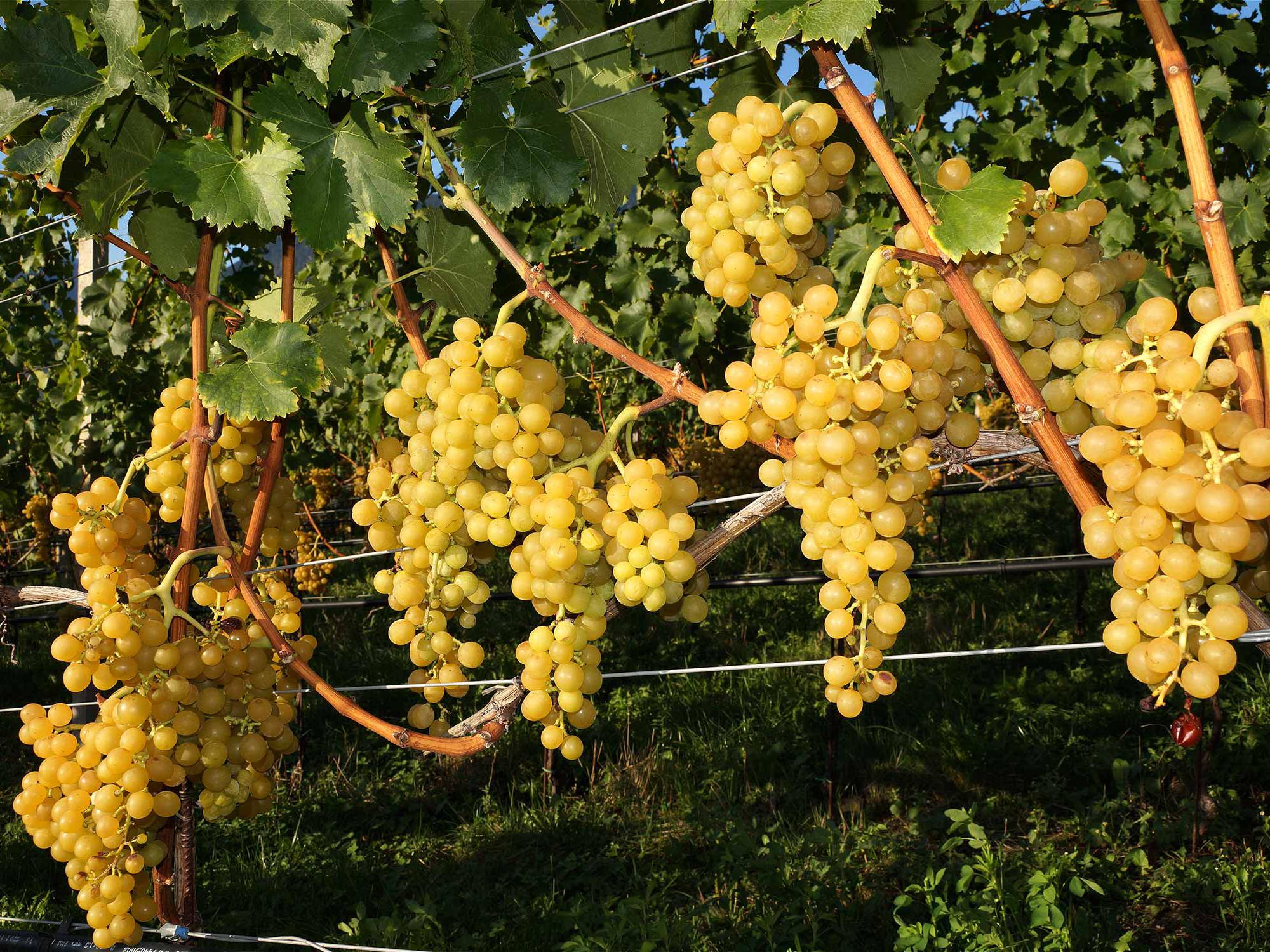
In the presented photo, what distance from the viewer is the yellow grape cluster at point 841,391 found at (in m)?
0.78

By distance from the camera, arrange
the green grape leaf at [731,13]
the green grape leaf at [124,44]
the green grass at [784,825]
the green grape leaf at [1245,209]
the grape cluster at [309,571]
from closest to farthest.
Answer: the green grape leaf at [731,13] < the green grape leaf at [124,44] < the green grape leaf at [1245,209] < the green grass at [784,825] < the grape cluster at [309,571]

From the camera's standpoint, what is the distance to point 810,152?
2.91 ft

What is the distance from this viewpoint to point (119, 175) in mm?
1204

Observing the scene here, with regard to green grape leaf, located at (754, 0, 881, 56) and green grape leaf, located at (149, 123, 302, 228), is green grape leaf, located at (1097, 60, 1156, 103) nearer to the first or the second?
green grape leaf, located at (754, 0, 881, 56)

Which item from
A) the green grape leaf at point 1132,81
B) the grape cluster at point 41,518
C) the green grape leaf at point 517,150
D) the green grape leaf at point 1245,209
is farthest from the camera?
the grape cluster at point 41,518

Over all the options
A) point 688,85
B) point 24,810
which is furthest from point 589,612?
point 688,85

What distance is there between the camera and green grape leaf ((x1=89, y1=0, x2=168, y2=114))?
99 centimetres

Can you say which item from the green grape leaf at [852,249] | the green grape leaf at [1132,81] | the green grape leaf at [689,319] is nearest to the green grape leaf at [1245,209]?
the green grape leaf at [1132,81]

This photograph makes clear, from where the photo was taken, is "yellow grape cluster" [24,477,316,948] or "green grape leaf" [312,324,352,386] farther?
"green grape leaf" [312,324,352,386]

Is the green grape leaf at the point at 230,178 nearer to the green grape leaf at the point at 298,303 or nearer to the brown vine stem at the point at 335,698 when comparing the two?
the green grape leaf at the point at 298,303

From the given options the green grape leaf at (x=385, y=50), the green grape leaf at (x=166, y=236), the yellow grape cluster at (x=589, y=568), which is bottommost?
the yellow grape cluster at (x=589, y=568)

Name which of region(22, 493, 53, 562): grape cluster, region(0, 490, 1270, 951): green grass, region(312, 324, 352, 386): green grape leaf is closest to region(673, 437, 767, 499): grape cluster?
region(0, 490, 1270, 951): green grass

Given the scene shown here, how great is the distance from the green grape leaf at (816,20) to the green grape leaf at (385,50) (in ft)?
→ 1.17

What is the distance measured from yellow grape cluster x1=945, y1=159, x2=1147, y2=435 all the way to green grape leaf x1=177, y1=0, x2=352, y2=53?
58 cm
